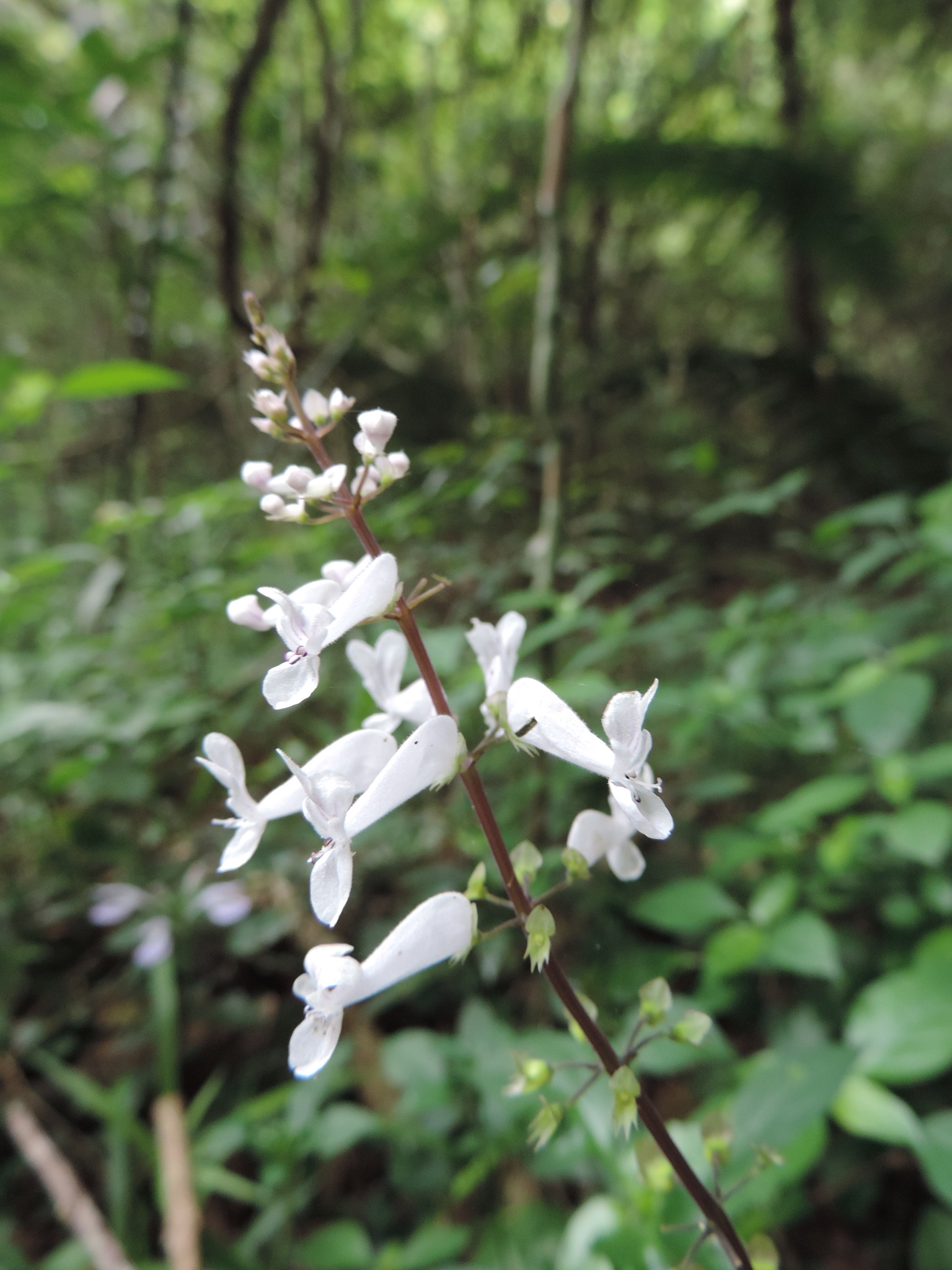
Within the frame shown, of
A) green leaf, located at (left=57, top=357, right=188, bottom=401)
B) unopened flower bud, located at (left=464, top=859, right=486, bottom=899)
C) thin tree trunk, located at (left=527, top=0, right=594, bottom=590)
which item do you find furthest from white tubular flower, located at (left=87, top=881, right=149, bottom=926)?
unopened flower bud, located at (left=464, top=859, right=486, bottom=899)

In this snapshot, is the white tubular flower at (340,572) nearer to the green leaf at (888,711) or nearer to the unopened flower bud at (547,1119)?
the unopened flower bud at (547,1119)

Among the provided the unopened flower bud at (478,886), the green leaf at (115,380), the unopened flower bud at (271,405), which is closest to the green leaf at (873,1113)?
the unopened flower bud at (478,886)

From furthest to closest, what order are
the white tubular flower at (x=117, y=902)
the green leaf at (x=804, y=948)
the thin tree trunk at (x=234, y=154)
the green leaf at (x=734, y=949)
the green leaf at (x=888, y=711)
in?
the thin tree trunk at (x=234, y=154)
the white tubular flower at (x=117, y=902)
the green leaf at (x=888, y=711)
the green leaf at (x=734, y=949)
the green leaf at (x=804, y=948)

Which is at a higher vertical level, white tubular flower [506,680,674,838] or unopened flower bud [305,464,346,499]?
unopened flower bud [305,464,346,499]

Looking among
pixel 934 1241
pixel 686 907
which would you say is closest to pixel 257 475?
pixel 686 907

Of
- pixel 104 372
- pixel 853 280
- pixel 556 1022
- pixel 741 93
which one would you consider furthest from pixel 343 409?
pixel 741 93

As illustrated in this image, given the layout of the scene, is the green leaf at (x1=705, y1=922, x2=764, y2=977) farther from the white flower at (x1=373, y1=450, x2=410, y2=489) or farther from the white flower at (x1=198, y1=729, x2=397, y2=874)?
the white flower at (x1=373, y1=450, x2=410, y2=489)
